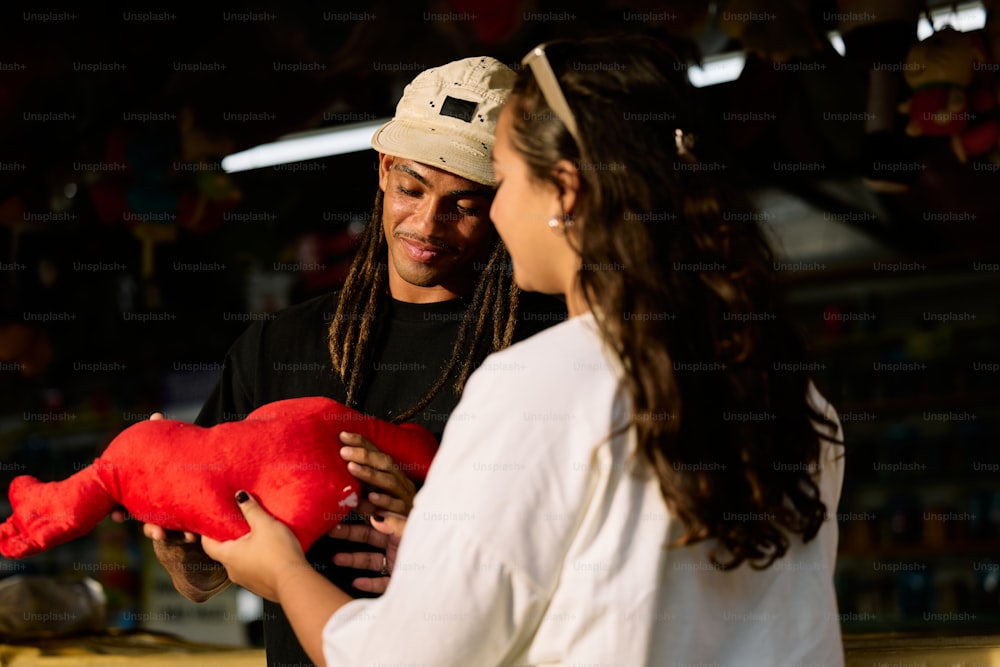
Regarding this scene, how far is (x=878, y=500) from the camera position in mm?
4879

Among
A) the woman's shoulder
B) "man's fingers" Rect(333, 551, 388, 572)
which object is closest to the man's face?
"man's fingers" Rect(333, 551, 388, 572)

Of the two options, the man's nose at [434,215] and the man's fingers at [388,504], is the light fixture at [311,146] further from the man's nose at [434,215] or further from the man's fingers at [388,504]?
the man's fingers at [388,504]

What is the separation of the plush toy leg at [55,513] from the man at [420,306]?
303mm

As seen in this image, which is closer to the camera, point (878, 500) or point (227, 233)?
point (227, 233)

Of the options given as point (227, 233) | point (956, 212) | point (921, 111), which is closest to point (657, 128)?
point (921, 111)

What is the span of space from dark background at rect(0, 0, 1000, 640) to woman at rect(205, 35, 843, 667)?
0.16 m

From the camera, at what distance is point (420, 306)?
5.65 ft

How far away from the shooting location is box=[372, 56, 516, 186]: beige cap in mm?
1631

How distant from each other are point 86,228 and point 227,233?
467 mm

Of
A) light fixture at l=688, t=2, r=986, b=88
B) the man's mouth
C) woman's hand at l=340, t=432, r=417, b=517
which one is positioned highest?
Answer: light fixture at l=688, t=2, r=986, b=88

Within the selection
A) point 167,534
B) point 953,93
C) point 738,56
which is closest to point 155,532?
point 167,534

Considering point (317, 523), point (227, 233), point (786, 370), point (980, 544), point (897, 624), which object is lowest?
point (897, 624)

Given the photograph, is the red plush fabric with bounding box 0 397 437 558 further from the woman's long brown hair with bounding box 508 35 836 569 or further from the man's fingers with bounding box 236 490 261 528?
the woman's long brown hair with bounding box 508 35 836 569

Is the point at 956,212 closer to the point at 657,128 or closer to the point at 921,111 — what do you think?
the point at 921,111
